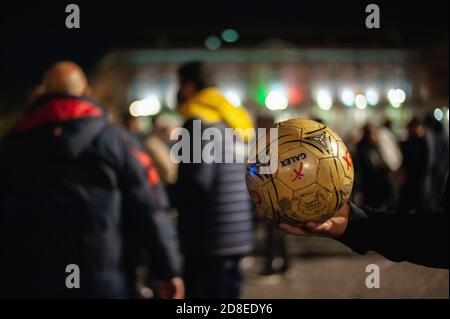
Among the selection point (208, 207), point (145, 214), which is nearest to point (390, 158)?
point (208, 207)

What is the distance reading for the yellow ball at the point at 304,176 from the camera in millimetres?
2086

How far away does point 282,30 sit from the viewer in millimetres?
60188

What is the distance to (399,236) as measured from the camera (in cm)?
230

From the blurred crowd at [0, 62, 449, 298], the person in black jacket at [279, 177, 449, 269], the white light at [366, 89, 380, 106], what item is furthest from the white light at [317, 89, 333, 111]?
the person in black jacket at [279, 177, 449, 269]

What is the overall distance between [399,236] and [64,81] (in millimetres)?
1904

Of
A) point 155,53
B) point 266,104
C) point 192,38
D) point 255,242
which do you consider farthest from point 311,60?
point 255,242

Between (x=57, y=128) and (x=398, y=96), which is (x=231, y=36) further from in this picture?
(x=57, y=128)

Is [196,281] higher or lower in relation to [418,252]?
lower

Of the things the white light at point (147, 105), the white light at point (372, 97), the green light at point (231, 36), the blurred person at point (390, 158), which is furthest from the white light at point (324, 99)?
the blurred person at point (390, 158)

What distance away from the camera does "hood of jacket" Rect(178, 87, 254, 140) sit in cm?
385

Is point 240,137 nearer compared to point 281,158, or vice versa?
point 281,158

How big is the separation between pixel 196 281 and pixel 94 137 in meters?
1.30

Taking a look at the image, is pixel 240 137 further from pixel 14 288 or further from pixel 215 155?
pixel 14 288

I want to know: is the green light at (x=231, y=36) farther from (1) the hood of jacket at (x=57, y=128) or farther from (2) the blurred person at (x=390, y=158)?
(1) the hood of jacket at (x=57, y=128)
